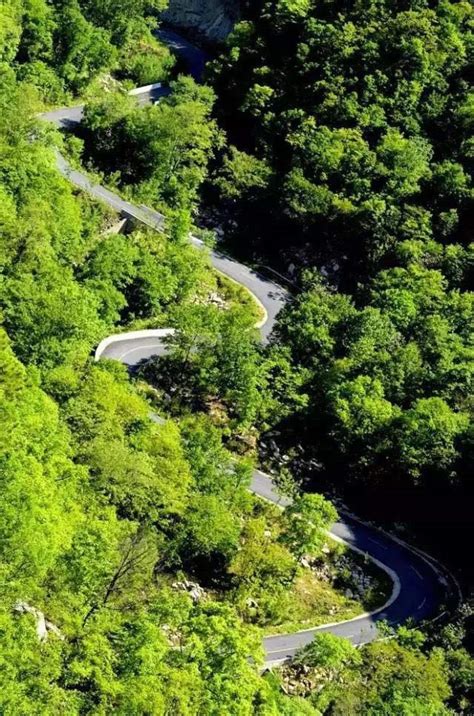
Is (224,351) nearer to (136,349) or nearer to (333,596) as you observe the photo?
(136,349)

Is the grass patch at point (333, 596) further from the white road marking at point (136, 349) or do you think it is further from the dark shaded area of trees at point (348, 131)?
the dark shaded area of trees at point (348, 131)

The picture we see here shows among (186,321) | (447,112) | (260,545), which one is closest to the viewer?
(260,545)

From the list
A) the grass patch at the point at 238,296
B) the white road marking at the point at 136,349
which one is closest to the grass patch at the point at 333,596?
the white road marking at the point at 136,349

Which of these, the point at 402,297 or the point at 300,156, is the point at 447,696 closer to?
the point at 402,297

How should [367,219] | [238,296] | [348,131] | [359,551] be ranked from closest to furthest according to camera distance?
[359,551]
[238,296]
[367,219]
[348,131]

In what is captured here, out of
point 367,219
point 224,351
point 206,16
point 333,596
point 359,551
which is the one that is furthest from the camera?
point 206,16

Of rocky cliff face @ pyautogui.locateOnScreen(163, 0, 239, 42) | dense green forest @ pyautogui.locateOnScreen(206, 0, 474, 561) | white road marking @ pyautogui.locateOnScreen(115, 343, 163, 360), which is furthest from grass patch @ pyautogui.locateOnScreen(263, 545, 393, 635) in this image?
rocky cliff face @ pyautogui.locateOnScreen(163, 0, 239, 42)

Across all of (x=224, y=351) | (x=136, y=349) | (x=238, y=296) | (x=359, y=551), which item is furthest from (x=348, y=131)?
(x=359, y=551)

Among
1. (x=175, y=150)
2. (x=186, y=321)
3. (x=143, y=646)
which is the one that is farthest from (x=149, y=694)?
(x=175, y=150)

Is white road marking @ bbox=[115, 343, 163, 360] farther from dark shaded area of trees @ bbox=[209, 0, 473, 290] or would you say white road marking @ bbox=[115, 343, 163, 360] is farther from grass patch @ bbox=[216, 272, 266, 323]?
dark shaded area of trees @ bbox=[209, 0, 473, 290]
